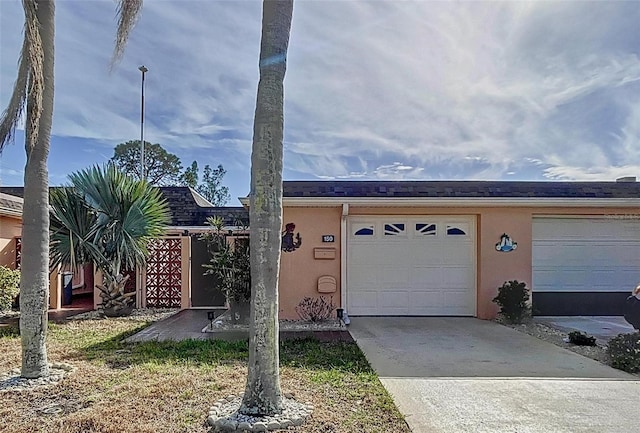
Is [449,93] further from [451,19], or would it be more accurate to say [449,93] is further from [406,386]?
[406,386]

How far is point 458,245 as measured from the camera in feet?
35.5

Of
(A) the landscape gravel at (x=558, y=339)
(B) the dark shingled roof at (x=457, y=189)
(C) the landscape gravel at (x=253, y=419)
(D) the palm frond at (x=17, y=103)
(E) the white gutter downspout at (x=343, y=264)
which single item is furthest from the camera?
(E) the white gutter downspout at (x=343, y=264)

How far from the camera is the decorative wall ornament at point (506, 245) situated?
10.5 metres

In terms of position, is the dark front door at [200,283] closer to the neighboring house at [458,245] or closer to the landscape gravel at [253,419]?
the neighboring house at [458,245]

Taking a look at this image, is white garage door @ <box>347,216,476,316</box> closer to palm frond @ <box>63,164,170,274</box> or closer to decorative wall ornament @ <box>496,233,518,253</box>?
decorative wall ornament @ <box>496,233,518,253</box>

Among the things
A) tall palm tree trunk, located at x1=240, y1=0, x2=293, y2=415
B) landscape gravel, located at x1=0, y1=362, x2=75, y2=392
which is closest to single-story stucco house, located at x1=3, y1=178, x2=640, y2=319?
landscape gravel, located at x1=0, y1=362, x2=75, y2=392

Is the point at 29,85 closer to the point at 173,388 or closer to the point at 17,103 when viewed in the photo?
the point at 17,103

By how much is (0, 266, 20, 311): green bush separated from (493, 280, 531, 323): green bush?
37.3 ft

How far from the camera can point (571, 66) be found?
10898 mm

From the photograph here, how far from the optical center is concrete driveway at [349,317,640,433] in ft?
14.1

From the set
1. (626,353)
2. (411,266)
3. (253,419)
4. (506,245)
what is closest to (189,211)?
(411,266)

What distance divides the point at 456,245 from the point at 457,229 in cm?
40

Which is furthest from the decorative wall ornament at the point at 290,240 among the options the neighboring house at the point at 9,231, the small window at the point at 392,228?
the neighboring house at the point at 9,231

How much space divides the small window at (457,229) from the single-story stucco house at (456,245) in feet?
0.08
